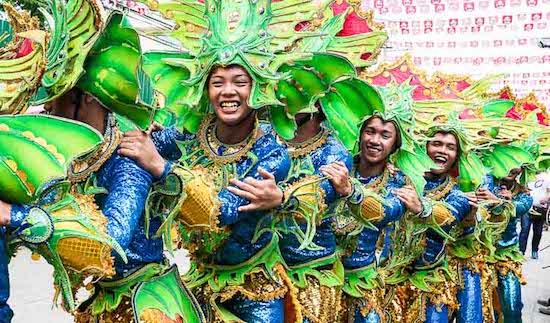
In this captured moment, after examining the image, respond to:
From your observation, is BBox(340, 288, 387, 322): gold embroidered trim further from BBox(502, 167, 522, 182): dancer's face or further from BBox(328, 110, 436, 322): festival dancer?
BBox(502, 167, 522, 182): dancer's face

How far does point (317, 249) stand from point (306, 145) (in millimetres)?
470

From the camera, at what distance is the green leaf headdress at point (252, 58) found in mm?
2674

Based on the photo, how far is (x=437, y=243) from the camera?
4.48 metres

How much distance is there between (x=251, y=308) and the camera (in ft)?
9.16

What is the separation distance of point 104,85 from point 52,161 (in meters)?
0.47

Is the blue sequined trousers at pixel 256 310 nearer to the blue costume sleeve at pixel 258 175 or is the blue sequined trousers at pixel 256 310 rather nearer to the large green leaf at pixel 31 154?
the blue costume sleeve at pixel 258 175

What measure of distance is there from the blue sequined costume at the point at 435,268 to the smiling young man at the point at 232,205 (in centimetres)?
178

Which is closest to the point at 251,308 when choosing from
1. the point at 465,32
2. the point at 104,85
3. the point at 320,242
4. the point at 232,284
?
the point at 232,284

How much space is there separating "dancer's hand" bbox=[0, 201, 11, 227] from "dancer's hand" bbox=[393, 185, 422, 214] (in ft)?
8.22

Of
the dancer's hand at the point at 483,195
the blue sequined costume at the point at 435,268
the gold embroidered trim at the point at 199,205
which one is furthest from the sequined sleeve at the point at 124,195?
the dancer's hand at the point at 483,195

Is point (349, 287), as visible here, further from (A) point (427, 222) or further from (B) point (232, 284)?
(B) point (232, 284)

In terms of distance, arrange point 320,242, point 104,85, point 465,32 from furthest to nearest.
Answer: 1. point 465,32
2. point 320,242
3. point 104,85

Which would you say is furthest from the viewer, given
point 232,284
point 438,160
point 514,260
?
point 514,260

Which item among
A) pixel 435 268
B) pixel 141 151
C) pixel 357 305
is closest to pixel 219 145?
pixel 141 151
